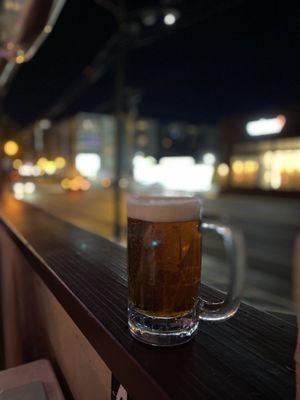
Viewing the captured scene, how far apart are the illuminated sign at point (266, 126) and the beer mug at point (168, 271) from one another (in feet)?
70.5

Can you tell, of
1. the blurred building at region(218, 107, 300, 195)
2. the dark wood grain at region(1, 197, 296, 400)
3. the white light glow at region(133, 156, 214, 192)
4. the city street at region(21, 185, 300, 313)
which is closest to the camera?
the dark wood grain at region(1, 197, 296, 400)

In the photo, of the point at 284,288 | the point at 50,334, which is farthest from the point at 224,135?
the point at 50,334

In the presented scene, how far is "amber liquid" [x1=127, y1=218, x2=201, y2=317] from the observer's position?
2.51 feet

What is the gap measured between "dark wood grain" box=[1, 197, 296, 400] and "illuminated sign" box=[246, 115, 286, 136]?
2116cm

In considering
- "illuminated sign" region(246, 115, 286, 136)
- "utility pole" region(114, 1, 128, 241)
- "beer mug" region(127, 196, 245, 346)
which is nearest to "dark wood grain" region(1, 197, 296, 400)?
"beer mug" region(127, 196, 245, 346)

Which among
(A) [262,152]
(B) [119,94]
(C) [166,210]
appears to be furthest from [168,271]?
(A) [262,152]

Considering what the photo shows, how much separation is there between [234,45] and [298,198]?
1227cm

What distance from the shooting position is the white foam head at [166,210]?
77 centimetres

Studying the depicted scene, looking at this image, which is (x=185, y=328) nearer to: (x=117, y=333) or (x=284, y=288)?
(x=117, y=333)

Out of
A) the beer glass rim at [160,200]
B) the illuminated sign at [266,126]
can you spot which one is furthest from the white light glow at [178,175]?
the beer glass rim at [160,200]

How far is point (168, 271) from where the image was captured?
764mm

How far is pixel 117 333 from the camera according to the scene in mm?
851

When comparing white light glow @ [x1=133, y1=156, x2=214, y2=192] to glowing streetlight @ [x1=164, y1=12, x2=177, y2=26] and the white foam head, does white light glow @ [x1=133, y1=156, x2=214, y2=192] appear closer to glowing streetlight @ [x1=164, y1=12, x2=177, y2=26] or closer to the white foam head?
glowing streetlight @ [x1=164, y1=12, x2=177, y2=26]

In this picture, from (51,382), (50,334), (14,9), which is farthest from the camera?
(14,9)
